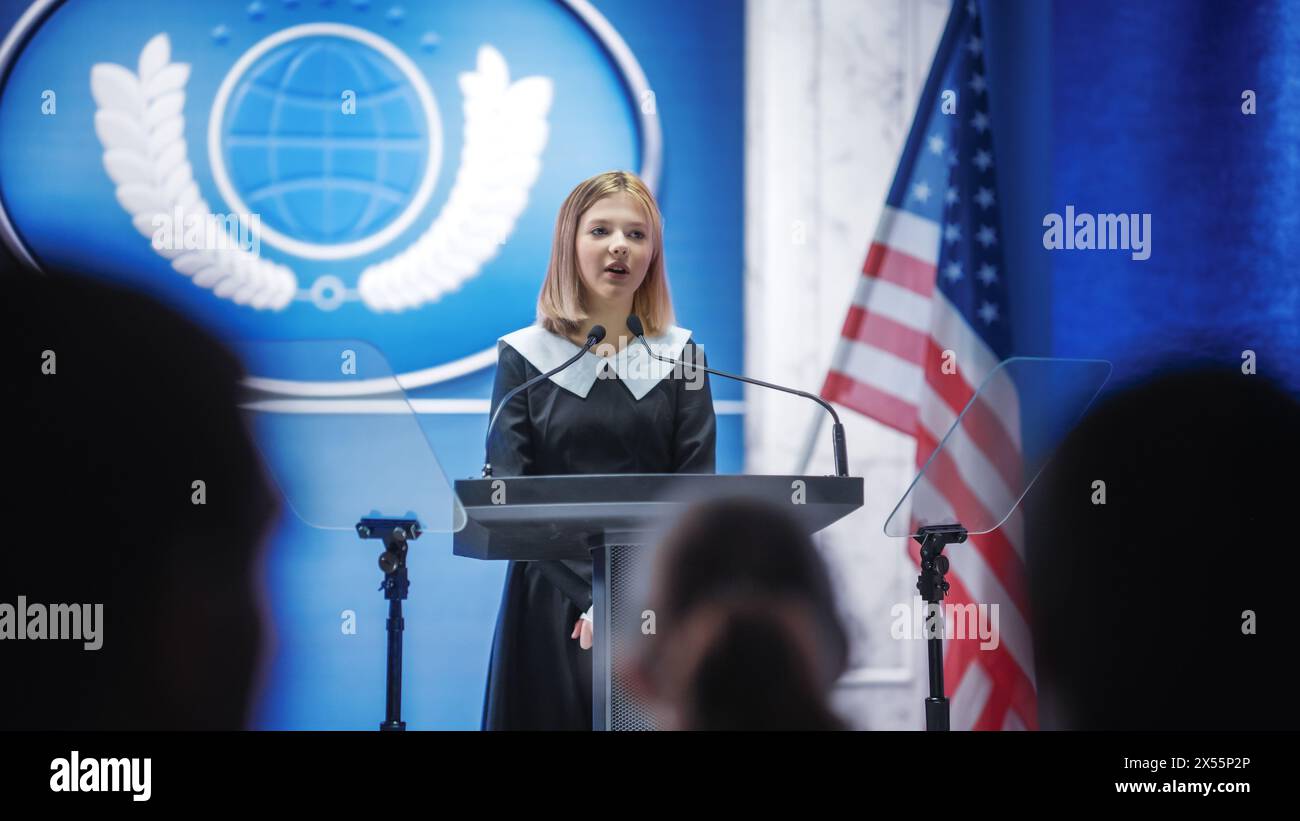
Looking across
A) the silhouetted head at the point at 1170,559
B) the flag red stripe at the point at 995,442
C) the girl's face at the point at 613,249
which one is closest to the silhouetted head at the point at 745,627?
the flag red stripe at the point at 995,442

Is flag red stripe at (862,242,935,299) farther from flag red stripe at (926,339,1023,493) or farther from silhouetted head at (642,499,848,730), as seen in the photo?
silhouetted head at (642,499,848,730)

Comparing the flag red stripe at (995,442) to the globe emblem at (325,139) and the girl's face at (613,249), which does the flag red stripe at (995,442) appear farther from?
the globe emblem at (325,139)

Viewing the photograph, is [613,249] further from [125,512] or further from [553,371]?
[125,512]

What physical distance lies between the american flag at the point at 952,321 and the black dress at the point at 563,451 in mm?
893

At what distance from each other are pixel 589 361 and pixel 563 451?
208 mm

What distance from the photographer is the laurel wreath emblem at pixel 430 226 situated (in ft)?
11.7

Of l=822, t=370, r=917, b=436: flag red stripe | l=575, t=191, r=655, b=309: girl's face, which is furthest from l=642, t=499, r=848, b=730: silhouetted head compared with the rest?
l=822, t=370, r=917, b=436: flag red stripe

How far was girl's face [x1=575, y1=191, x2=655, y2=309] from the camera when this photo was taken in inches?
111

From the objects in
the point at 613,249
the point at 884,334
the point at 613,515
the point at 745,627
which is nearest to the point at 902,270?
the point at 884,334

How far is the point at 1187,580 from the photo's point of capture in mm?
3541

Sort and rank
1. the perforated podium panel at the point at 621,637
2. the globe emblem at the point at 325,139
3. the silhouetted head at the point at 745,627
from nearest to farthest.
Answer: the silhouetted head at the point at 745,627 → the perforated podium panel at the point at 621,637 → the globe emblem at the point at 325,139

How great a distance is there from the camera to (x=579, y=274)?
287 centimetres

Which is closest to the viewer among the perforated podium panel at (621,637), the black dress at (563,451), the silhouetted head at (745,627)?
the silhouetted head at (745,627)

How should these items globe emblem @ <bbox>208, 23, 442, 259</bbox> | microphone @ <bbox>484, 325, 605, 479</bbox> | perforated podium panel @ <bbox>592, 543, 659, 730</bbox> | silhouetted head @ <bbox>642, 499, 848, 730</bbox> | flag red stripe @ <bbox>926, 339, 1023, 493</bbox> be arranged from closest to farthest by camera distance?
silhouetted head @ <bbox>642, 499, 848, 730</bbox> → perforated podium panel @ <bbox>592, 543, 659, 730</bbox> → microphone @ <bbox>484, 325, 605, 479</bbox> → flag red stripe @ <bbox>926, 339, 1023, 493</bbox> → globe emblem @ <bbox>208, 23, 442, 259</bbox>
